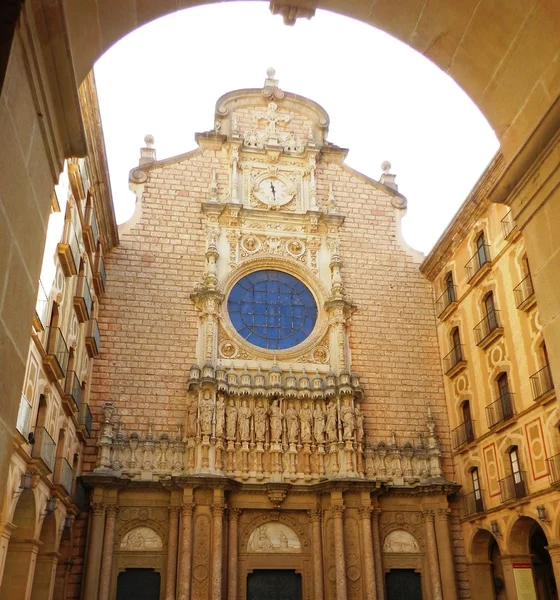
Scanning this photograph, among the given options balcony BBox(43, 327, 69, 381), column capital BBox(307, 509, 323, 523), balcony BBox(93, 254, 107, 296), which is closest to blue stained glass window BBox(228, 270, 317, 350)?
balcony BBox(93, 254, 107, 296)

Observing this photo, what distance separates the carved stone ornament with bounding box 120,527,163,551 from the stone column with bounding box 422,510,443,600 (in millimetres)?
7873

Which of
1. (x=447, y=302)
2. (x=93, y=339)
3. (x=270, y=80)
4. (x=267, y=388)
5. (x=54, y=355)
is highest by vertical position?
(x=270, y=80)

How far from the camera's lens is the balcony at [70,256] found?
52.4ft

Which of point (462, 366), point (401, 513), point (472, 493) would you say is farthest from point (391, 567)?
point (462, 366)

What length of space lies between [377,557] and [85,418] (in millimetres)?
9396

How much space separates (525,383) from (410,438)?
495 cm

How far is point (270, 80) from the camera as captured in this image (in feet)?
88.4

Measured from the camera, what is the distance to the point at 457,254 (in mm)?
23234

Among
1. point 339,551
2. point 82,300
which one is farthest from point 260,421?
point 82,300

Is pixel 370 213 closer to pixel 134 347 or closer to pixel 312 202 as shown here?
pixel 312 202

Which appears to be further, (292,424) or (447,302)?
(447,302)

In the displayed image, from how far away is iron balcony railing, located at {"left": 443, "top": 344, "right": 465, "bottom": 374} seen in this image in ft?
72.6

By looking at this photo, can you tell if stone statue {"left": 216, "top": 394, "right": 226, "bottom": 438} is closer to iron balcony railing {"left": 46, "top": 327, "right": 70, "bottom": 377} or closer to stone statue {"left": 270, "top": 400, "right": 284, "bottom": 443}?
stone statue {"left": 270, "top": 400, "right": 284, "bottom": 443}

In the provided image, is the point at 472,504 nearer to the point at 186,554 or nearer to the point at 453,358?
the point at 453,358
